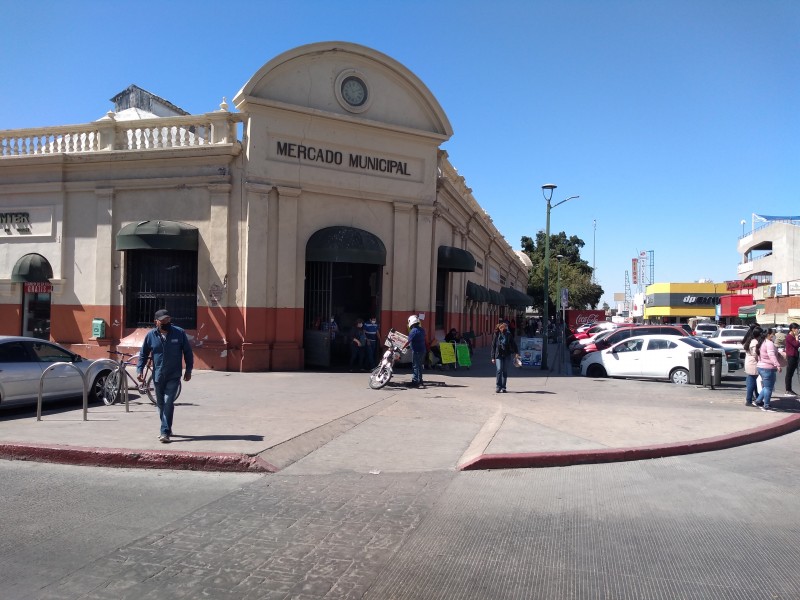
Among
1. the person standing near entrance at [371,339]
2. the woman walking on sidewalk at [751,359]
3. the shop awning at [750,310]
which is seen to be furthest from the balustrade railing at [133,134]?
the shop awning at [750,310]

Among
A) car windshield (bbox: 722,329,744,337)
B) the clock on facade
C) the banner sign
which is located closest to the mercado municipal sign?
the clock on facade

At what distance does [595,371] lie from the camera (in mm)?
19781

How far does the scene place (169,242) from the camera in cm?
1717

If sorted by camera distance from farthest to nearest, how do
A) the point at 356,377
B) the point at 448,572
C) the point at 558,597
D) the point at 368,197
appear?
the point at 368,197 → the point at 356,377 → the point at 448,572 → the point at 558,597

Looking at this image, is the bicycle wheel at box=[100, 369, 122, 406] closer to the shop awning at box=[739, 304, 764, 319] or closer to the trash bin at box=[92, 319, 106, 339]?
the trash bin at box=[92, 319, 106, 339]

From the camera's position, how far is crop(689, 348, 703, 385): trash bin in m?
16.7

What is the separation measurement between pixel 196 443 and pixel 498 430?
14.7 ft

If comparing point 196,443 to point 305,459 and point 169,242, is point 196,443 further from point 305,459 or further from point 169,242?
point 169,242

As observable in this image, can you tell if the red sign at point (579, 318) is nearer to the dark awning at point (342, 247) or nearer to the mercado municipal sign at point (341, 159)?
the mercado municipal sign at point (341, 159)

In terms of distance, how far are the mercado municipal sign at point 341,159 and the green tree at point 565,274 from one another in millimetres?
44778

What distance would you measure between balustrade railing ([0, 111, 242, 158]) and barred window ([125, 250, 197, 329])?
3.13 meters

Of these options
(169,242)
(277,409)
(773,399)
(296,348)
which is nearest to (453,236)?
(296,348)

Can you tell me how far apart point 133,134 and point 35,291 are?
572 centimetres

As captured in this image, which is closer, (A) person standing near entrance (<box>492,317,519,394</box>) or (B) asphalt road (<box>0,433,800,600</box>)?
(B) asphalt road (<box>0,433,800,600</box>)
